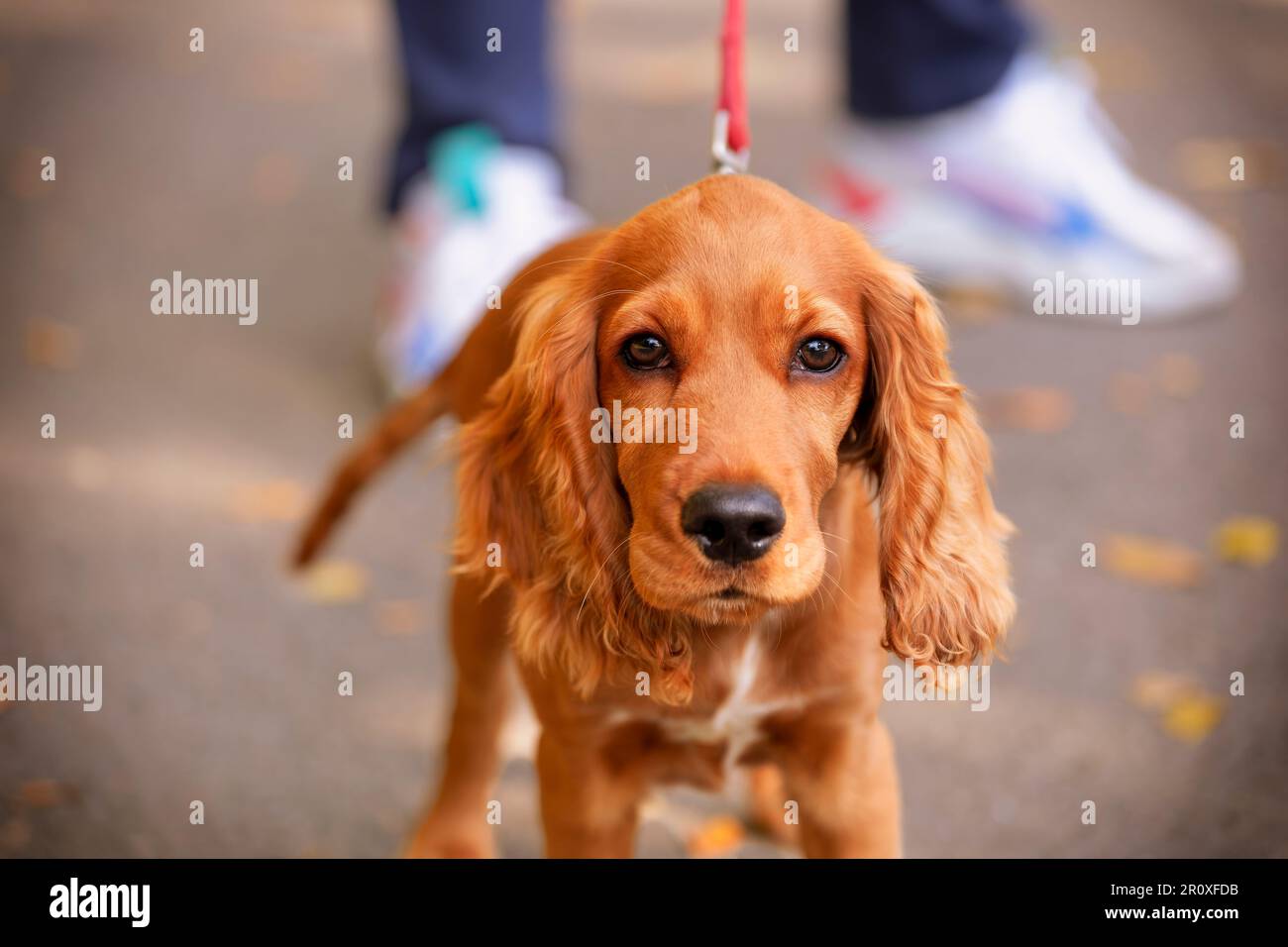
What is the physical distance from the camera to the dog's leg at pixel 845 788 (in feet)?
7.67

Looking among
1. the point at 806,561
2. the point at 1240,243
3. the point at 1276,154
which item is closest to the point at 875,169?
the point at 1240,243

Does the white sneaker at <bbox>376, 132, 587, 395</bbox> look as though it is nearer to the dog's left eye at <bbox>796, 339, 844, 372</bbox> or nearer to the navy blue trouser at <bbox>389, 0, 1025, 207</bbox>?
the navy blue trouser at <bbox>389, 0, 1025, 207</bbox>

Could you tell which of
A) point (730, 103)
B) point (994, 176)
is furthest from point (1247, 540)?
point (730, 103)

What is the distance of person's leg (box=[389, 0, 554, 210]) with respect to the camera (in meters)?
3.99

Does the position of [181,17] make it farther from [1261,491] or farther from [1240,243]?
[1261,491]

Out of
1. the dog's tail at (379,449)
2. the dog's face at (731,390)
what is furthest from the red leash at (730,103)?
the dog's tail at (379,449)

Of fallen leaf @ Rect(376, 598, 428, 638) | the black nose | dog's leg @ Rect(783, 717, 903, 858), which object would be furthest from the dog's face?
fallen leaf @ Rect(376, 598, 428, 638)

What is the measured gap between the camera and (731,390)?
192 centimetres

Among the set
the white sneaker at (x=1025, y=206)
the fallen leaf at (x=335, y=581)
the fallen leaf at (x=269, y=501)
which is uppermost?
the white sneaker at (x=1025, y=206)

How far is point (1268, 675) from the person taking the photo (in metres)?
3.25

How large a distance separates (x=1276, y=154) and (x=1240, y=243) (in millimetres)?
590

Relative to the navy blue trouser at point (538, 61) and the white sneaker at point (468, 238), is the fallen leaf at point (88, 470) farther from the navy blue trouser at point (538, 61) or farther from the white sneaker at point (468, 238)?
the navy blue trouser at point (538, 61)

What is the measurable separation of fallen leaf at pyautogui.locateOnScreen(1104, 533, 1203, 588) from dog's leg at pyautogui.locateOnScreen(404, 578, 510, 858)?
1.67 metres
